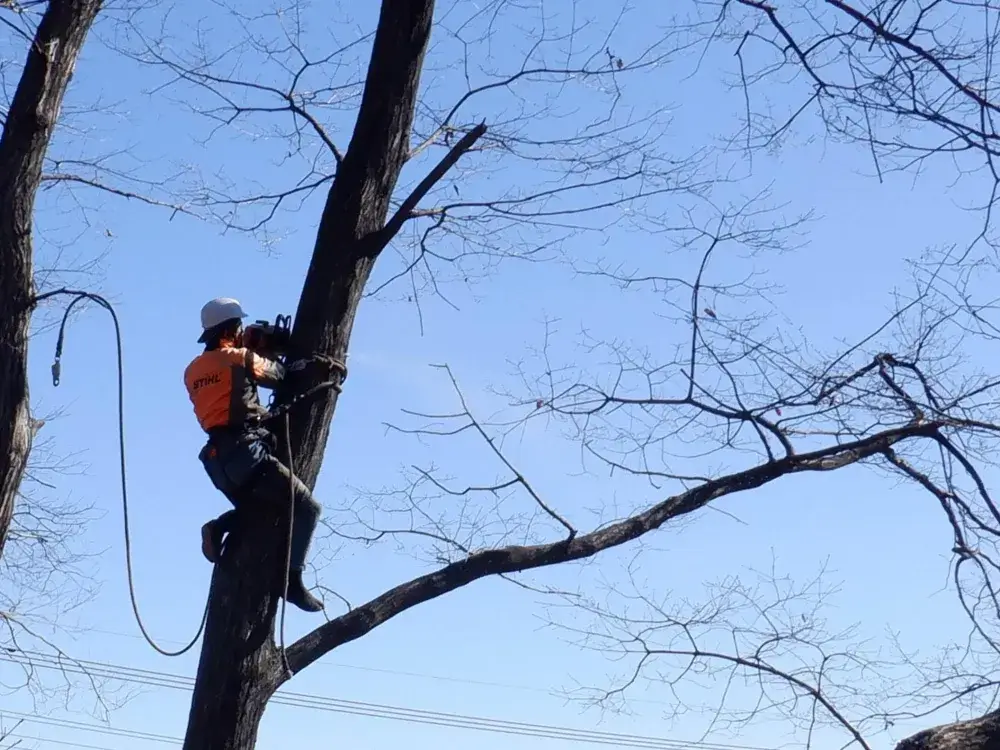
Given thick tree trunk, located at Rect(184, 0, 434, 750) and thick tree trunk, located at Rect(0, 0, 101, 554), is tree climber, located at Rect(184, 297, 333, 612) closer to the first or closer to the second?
thick tree trunk, located at Rect(184, 0, 434, 750)

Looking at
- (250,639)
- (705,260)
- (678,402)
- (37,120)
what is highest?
(37,120)

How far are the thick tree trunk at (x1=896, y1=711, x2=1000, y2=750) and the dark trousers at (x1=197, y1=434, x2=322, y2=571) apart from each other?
8.07ft

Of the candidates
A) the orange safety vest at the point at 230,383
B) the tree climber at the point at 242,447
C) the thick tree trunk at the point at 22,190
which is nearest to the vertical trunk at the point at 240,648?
the tree climber at the point at 242,447

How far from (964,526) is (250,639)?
3413 mm

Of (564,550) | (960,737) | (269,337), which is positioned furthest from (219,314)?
(960,737)

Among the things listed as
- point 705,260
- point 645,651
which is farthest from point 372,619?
point 705,260

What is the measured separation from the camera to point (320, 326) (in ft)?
18.8

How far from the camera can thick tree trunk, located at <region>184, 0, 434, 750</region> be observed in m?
5.12

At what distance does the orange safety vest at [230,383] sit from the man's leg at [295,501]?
0.39 m

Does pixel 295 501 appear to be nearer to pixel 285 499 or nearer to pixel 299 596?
pixel 285 499

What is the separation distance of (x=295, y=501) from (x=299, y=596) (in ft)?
1.41

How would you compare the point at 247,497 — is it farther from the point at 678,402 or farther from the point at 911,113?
the point at 911,113

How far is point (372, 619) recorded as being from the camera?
5570 millimetres

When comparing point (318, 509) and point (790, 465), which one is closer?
point (318, 509)
